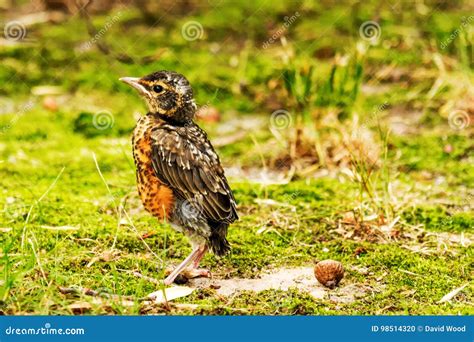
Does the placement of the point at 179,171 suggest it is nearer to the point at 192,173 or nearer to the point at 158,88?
the point at 192,173

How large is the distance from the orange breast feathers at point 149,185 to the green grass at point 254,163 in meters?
0.18

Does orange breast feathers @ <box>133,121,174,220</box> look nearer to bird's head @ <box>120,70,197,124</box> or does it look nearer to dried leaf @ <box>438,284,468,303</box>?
bird's head @ <box>120,70,197,124</box>

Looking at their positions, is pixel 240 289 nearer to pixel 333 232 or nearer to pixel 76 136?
pixel 333 232

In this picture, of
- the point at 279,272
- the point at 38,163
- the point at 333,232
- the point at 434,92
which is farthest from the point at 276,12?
the point at 279,272

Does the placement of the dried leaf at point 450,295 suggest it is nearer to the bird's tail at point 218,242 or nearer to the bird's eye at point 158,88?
the bird's tail at point 218,242

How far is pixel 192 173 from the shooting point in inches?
214

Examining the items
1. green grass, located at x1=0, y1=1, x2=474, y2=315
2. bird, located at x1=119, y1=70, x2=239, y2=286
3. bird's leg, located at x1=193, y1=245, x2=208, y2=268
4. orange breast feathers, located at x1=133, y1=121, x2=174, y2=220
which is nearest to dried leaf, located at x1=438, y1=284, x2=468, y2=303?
green grass, located at x1=0, y1=1, x2=474, y2=315

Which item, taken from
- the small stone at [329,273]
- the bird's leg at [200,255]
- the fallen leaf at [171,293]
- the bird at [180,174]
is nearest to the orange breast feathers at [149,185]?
the bird at [180,174]

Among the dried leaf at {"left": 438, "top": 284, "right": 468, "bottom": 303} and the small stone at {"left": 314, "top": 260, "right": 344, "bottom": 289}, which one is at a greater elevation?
the small stone at {"left": 314, "top": 260, "right": 344, "bottom": 289}

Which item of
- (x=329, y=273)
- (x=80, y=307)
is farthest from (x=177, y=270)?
(x=329, y=273)

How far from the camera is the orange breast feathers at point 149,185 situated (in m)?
5.37

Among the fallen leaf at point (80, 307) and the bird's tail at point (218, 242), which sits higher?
the bird's tail at point (218, 242)

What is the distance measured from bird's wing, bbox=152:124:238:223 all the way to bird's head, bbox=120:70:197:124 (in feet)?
0.41

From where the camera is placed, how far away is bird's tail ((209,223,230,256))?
535 centimetres
